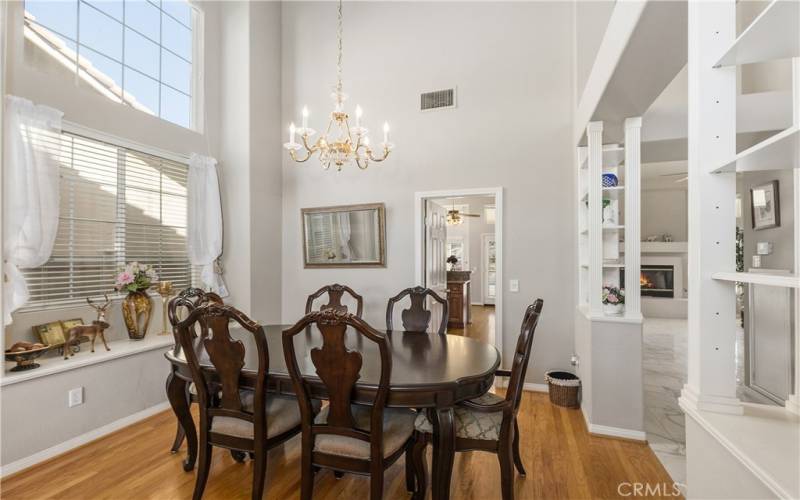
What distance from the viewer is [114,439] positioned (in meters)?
2.95

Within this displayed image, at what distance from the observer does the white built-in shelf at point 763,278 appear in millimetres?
870

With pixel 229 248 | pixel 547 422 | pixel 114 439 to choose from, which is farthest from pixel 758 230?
pixel 114 439

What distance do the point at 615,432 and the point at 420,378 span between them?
1951 mm

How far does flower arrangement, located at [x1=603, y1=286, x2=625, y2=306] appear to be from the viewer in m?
3.03

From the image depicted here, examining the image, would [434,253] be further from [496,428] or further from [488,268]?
[488,268]

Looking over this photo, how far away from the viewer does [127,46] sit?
3.71 m

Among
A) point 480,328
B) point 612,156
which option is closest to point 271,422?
point 612,156

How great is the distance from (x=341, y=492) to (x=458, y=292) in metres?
5.21

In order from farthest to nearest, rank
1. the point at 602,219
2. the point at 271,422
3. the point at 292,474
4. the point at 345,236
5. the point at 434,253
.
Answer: the point at 434,253 → the point at 345,236 → the point at 602,219 → the point at 292,474 → the point at 271,422

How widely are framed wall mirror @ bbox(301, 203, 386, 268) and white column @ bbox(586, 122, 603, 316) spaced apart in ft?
7.29

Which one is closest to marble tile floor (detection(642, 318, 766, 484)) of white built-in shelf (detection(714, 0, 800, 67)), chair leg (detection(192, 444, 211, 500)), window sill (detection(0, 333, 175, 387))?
white built-in shelf (detection(714, 0, 800, 67))

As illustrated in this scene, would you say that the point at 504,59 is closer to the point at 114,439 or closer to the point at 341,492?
the point at 341,492

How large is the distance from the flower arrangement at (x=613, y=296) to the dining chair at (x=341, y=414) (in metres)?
1.98

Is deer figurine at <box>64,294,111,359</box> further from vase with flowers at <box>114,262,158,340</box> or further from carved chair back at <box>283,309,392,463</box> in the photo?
carved chair back at <box>283,309,392,463</box>
